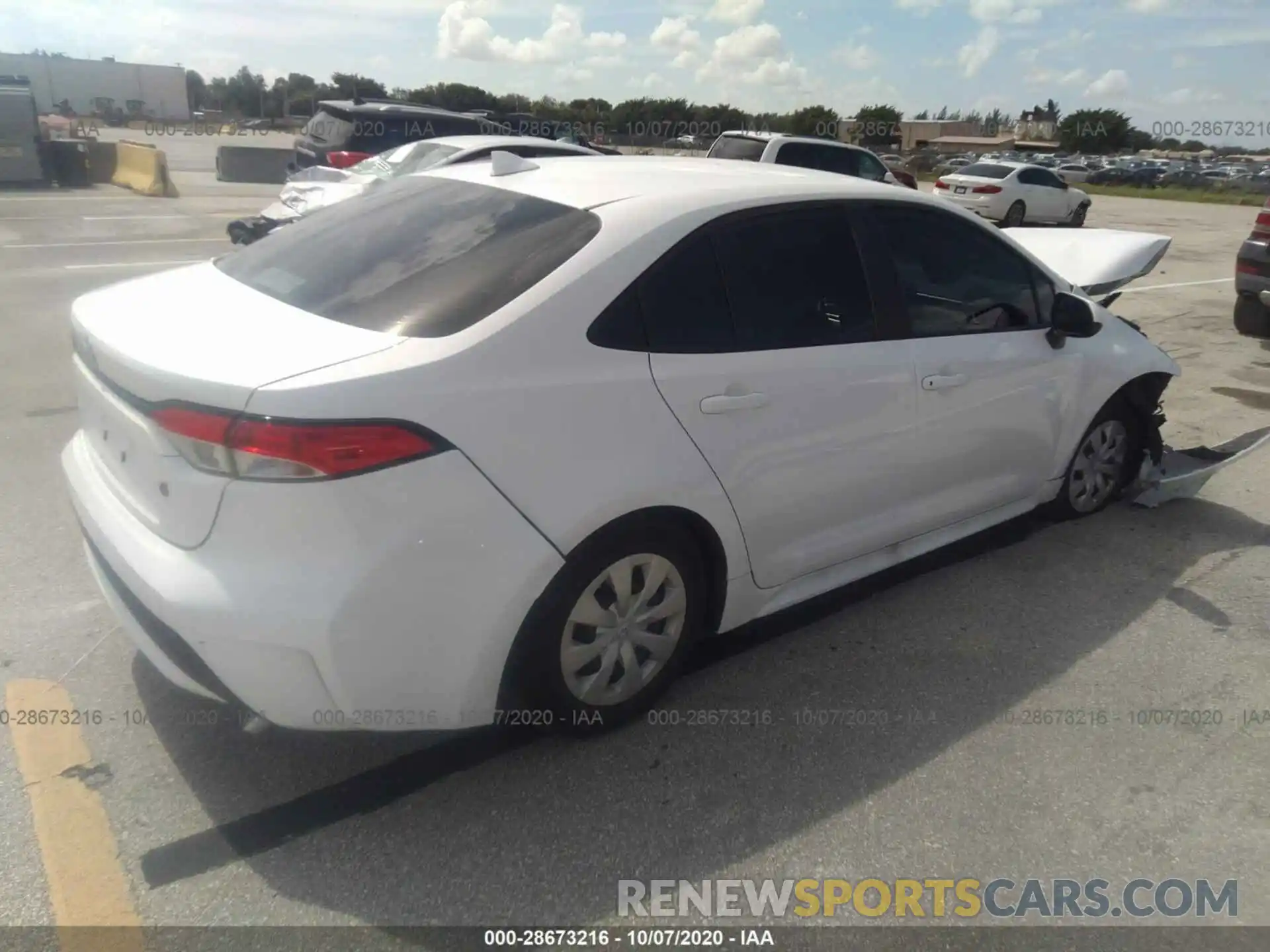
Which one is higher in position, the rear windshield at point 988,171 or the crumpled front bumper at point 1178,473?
the rear windshield at point 988,171

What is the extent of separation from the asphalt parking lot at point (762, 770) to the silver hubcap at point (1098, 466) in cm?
38

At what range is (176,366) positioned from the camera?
242 cm

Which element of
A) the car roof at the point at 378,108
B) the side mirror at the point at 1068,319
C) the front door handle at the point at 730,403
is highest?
the car roof at the point at 378,108

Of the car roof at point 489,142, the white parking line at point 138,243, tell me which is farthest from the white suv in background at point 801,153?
the white parking line at point 138,243

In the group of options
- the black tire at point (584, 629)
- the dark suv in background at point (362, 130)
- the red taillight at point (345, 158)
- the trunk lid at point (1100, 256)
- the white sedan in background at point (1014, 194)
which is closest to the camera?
the black tire at point (584, 629)

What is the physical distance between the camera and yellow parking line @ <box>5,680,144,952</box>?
2.28 metres

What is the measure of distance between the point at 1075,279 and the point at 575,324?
12.9 ft

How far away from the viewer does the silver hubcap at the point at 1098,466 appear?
4.59m

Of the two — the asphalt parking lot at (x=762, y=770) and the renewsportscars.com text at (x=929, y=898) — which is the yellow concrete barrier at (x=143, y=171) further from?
the renewsportscars.com text at (x=929, y=898)

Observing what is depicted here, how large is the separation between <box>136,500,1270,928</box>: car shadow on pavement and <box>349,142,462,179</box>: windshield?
7534 millimetres

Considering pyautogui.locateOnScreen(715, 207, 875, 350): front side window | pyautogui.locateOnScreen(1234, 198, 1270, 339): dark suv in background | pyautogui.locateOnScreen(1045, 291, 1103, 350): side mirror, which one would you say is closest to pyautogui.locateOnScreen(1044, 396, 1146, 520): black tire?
pyautogui.locateOnScreen(1045, 291, 1103, 350): side mirror

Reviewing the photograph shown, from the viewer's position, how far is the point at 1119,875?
8.55 feet

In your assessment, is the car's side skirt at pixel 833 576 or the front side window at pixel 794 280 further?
the car's side skirt at pixel 833 576

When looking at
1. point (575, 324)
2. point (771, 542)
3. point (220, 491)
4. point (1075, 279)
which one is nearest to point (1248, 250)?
point (1075, 279)
